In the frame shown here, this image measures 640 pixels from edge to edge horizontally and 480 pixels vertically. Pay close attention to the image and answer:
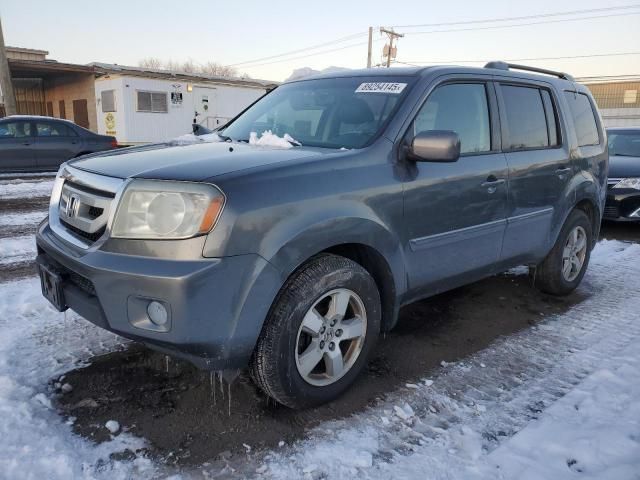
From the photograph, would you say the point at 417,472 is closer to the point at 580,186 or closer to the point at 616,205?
the point at 580,186

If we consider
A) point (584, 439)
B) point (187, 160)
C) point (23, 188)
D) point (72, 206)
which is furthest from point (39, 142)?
point (584, 439)

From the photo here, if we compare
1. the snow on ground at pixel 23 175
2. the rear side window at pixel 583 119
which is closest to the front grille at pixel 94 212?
the rear side window at pixel 583 119

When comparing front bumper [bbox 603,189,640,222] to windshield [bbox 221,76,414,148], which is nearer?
windshield [bbox 221,76,414,148]

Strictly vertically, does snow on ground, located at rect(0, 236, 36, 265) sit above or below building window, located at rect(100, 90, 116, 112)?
below

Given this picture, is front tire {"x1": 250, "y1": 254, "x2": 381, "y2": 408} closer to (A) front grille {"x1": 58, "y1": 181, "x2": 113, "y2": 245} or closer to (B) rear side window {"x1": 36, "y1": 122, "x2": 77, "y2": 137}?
(A) front grille {"x1": 58, "y1": 181, "x2": 113, "y2": 245}

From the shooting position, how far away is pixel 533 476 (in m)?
2.24

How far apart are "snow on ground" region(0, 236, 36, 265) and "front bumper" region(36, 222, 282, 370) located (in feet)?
11.5

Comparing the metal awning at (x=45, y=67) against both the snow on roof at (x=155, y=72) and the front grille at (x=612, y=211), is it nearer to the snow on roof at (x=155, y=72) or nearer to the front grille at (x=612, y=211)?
the snow on roof at (x=155, y=72)

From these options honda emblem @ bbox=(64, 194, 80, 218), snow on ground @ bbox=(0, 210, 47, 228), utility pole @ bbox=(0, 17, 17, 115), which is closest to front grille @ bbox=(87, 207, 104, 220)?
honda emblem @ bbox=(64, 194, 80, 218)

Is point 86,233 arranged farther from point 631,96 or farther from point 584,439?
point 631,96

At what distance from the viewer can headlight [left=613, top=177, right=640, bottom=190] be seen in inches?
294

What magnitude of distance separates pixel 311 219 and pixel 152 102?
1972 centimetres

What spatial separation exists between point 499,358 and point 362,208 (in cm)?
153

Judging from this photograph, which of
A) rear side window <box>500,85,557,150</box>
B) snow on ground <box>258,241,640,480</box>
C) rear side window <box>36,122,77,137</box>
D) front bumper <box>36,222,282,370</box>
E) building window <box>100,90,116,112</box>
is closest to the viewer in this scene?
front bumper <box>36,222,282,370</box>
